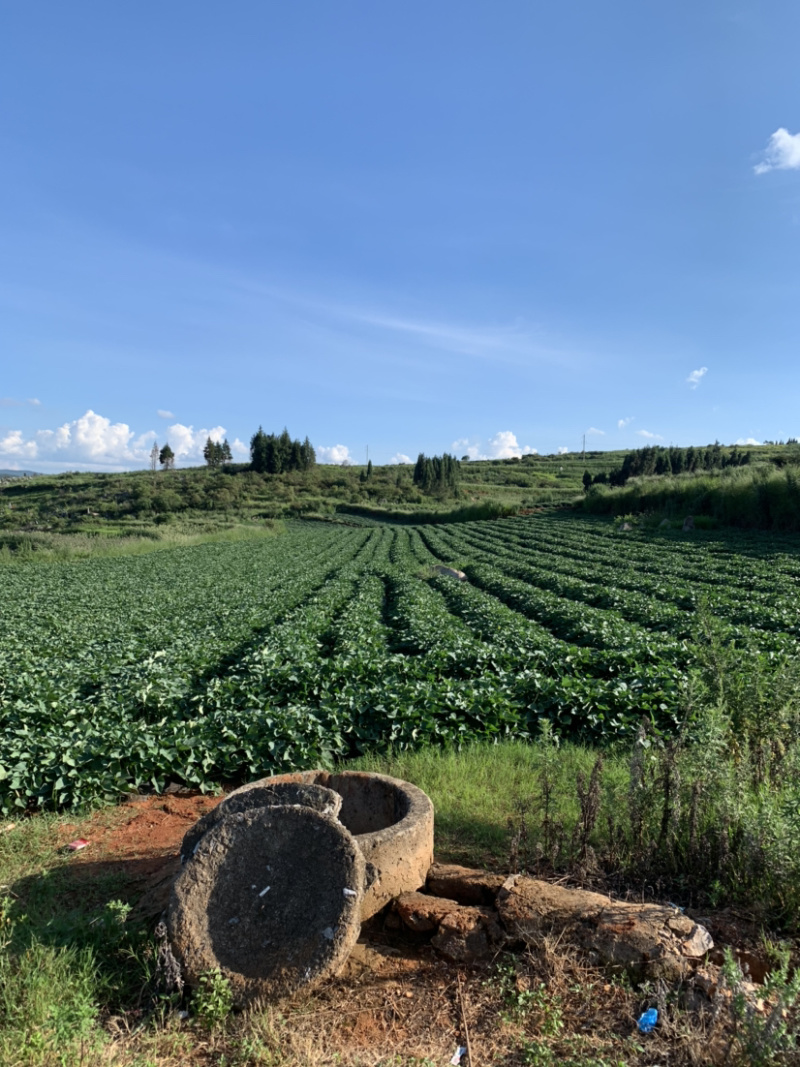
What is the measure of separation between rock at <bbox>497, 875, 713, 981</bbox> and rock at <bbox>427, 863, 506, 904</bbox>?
0.26 metres

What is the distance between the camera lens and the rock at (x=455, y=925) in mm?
3635

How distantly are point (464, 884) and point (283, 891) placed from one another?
1.29 m

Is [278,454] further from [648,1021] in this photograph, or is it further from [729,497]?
[648,1021]

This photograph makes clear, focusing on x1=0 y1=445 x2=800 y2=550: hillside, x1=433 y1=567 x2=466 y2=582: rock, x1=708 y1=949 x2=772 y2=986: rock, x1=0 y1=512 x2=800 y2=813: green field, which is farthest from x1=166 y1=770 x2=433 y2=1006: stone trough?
x1=0 y1=445 x2=800 y2=550: hillside

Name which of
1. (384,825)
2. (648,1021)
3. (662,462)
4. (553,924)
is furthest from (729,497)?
(662,462)

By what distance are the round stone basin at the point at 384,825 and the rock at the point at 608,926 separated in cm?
69

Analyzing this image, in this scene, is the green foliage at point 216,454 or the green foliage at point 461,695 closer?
the green foliage at point 461,695

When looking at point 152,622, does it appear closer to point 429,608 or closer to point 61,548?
point 429,608

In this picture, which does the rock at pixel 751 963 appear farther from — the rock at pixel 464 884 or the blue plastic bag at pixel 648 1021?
the rock at pixel 464 884

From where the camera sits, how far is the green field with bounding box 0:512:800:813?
6.81 meters

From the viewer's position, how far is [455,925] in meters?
3.75

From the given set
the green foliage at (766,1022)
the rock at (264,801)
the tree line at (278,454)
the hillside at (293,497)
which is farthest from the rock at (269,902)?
the tree line at (278,454)

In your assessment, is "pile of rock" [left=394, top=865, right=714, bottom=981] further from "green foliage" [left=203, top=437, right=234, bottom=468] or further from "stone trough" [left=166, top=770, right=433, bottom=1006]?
"green foliage" [left=203, top=437, right=234, bottom=468]

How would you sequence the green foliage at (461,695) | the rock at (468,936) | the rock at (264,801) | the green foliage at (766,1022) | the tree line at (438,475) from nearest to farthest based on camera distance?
the green foliage at (766,1022) < the rock at (468,936) < the green foliage at (461,695) < the rock at (264,801) < the tree line at (438,475)
